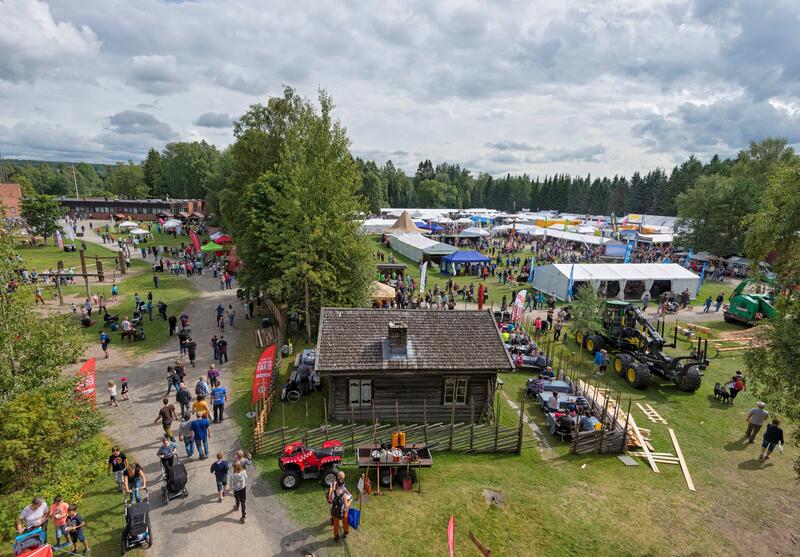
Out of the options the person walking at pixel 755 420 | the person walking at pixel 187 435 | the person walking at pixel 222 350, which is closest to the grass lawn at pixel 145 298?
the person walking at pixel 222 350

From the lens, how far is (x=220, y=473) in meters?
10.1

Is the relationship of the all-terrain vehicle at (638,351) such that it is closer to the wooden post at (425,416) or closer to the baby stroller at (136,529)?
the wooden post at (425,416)

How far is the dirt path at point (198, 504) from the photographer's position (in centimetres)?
912

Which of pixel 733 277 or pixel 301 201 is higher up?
pixel 301 201

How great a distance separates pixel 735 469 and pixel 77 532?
1702 cm

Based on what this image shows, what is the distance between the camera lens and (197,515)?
995cm

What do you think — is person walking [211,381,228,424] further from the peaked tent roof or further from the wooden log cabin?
the peaked tent roof

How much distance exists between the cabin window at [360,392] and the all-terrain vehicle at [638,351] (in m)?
11.3

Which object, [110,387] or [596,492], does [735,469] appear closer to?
[596,492]

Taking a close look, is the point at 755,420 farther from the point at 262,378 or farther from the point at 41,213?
the point at 41,213

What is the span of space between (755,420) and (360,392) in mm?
12850

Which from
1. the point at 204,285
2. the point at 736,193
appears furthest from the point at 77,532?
the point at 736,193

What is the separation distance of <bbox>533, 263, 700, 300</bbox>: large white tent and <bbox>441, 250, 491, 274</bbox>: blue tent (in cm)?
749

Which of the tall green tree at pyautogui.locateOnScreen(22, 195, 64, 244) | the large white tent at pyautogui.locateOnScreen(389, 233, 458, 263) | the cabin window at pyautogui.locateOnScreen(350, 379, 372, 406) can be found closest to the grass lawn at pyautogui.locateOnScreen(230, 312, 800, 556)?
the cabin window at pyautogui.locateOnScreen(350, 379, 372, 406)
